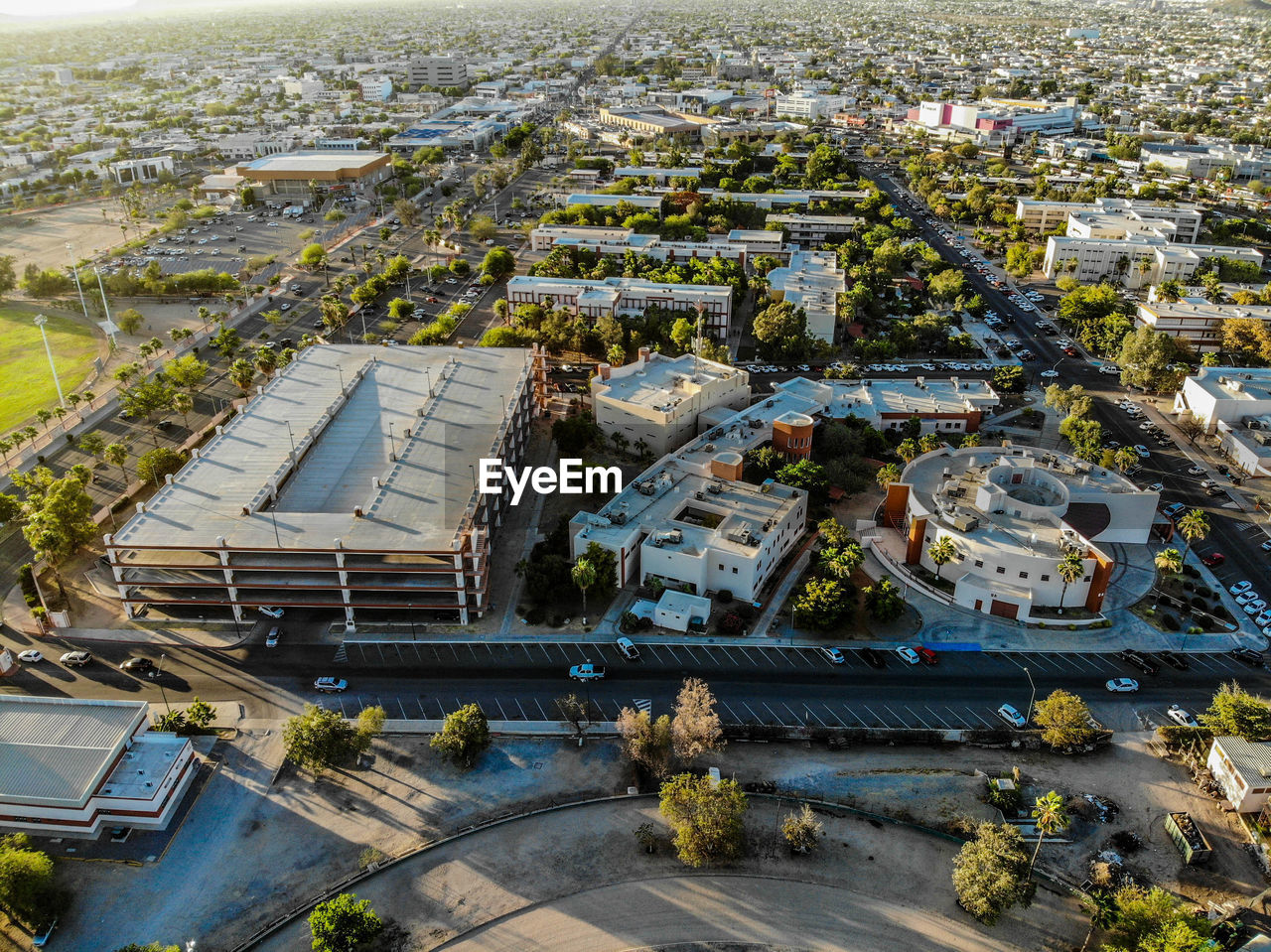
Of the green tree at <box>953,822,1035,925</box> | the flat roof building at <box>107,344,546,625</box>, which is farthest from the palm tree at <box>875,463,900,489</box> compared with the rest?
the green tree at <box>953,822,1035,925</box>

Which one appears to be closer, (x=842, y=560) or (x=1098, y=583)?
(x=1098, y=583)

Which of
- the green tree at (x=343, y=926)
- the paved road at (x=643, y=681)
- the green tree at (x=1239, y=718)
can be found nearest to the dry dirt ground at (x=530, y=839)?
the green tree at (x=343, y=926)

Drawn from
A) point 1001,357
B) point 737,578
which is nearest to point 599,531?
point 737,578

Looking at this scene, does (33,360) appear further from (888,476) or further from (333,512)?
(888,476)

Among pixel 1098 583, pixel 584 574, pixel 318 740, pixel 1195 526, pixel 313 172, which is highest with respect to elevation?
pixel 313 172

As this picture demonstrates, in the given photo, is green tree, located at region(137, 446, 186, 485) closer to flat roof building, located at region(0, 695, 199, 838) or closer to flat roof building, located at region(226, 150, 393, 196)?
flat roof building, located at region(0, 695, 199, 838)

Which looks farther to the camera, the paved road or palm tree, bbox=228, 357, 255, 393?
palm tree, bbox=228, 357, 255, 393

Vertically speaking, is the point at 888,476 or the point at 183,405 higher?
the point at 183,405

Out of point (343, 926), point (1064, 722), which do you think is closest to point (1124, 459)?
point (1064, 722)
